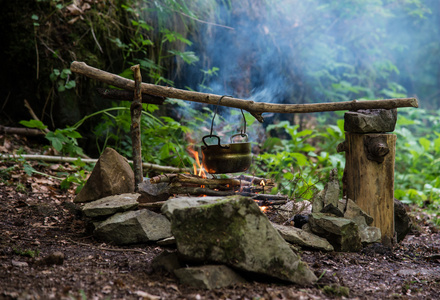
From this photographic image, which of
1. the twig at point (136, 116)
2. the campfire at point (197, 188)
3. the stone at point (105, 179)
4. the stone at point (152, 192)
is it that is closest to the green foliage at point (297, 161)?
the campfire at point (197, 188)

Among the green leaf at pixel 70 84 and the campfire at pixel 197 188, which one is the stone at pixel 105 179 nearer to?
the campfire at pixel 197 188

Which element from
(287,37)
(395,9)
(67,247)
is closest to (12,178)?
(67,247)

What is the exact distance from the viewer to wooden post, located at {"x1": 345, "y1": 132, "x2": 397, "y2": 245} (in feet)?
12.5

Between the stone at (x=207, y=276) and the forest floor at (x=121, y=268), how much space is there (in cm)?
5

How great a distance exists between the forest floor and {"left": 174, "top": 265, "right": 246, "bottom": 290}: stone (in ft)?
0.16

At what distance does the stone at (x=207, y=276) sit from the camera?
7.81 ft

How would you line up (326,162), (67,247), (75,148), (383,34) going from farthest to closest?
1. (383,34)
2. (326,162)
3. (75,148)
4. (67,247)

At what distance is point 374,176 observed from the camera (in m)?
3.85

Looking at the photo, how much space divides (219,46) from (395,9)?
293 inches

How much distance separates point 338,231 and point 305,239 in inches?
12.5

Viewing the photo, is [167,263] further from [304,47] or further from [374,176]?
[304,47]

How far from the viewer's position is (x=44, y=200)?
458 centimetres

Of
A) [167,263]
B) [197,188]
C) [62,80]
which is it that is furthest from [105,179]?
[62,80]

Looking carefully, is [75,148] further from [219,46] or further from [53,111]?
[219,46]
